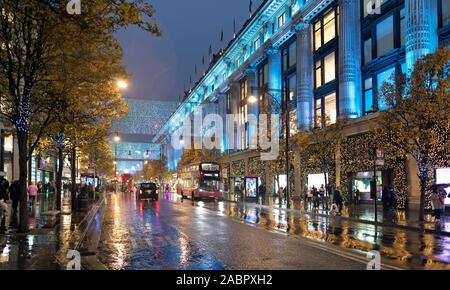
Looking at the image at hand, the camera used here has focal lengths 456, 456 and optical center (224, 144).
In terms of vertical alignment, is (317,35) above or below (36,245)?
above

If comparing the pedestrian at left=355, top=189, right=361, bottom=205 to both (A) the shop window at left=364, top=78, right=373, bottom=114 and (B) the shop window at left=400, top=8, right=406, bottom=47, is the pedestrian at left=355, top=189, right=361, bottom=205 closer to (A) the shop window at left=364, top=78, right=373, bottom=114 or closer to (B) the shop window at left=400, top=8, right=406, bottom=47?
(A) the shop window at left=364, top=78, right=373, bottom=114

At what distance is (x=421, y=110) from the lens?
2053 centimetres

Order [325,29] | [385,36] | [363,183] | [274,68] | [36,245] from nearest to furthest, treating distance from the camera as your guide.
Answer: [36,245] → [385,36] → [363,183] → [325,29] → [274,68]

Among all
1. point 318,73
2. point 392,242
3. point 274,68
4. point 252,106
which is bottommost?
point 392,242

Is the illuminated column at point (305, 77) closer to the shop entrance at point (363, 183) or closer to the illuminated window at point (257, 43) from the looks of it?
the shop entrance at point (363, 183)

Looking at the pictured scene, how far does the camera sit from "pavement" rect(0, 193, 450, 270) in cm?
1065

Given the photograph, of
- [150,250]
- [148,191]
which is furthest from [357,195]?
[150,250]

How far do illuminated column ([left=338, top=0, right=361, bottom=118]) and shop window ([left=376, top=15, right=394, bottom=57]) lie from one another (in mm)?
2420

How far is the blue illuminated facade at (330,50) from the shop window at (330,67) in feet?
0.30

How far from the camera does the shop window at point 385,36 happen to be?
3291 centimetres

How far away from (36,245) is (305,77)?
35.8m

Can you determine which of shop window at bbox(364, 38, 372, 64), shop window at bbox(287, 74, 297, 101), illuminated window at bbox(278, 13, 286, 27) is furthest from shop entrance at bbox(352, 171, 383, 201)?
illuminated window at bbox(278, 13, 286, 27)

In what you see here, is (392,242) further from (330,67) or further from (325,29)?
(325,29)

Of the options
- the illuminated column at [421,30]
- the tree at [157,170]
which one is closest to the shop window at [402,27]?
the illuminated column at [421,30]
